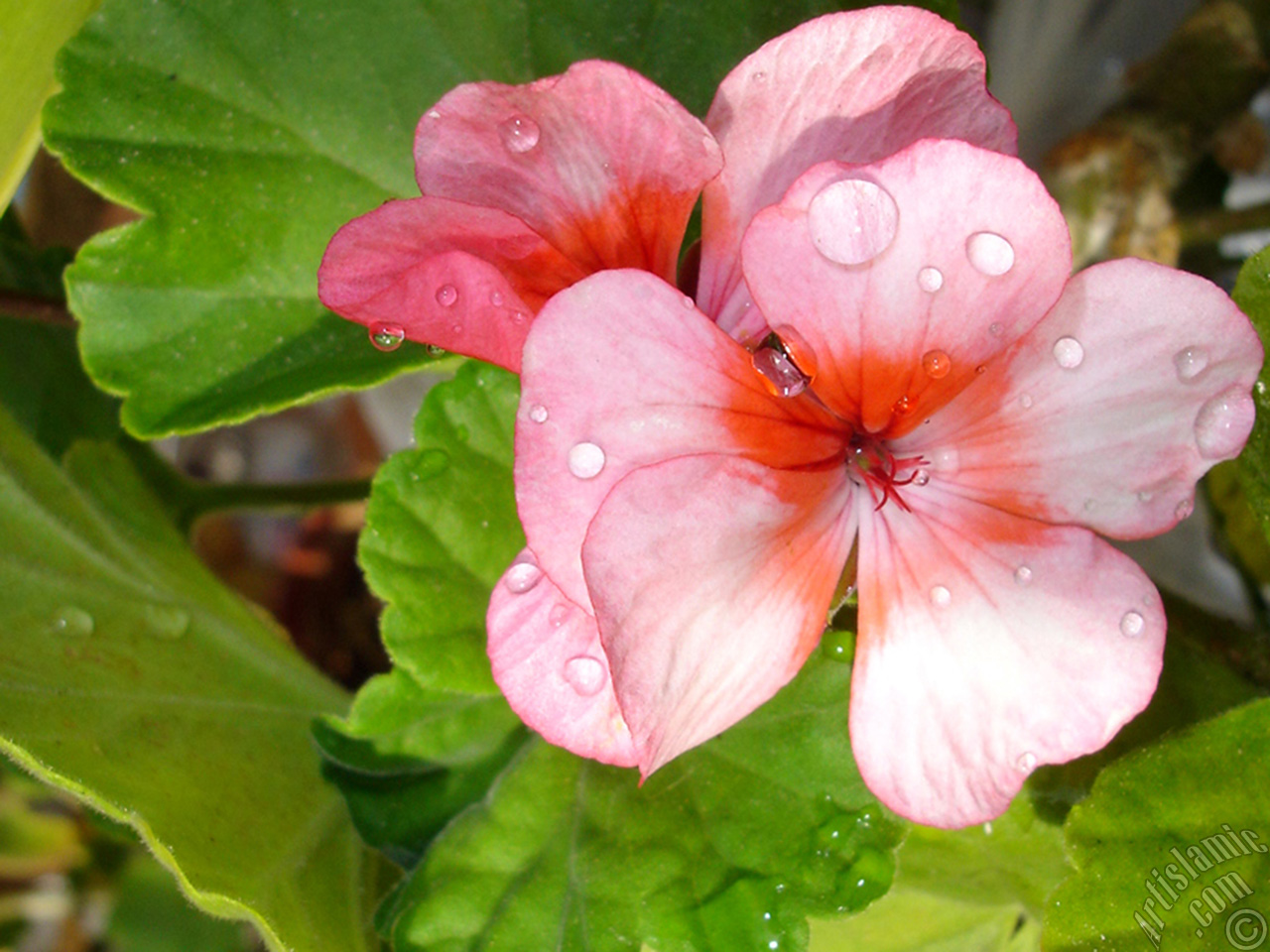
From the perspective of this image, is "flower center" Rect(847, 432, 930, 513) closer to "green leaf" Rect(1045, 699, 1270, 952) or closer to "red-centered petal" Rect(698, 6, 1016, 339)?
"red-centered petal" Rect(698, 6, 1016, 339)

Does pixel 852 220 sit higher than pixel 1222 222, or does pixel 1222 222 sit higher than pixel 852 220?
pixel 852 220

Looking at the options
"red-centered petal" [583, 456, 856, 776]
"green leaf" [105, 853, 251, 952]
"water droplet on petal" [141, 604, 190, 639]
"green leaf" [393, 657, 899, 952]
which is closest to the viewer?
"red-centered petal" [583, 456, 856, 776]

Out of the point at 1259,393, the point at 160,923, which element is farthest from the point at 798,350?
the point at 160,923

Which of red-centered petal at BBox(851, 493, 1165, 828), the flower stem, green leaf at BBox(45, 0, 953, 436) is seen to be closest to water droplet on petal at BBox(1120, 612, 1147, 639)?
red-centered petal at BBox(851, 493, 1165, 828)

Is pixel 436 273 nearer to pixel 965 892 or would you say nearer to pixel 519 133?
pixel 519 133

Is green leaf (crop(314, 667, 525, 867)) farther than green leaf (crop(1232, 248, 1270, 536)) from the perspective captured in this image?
Yes

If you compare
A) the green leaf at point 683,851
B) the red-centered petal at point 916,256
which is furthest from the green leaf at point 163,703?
the red-centered petal at point 916,256
